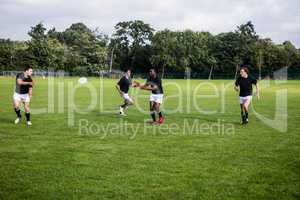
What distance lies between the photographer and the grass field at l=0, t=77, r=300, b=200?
24.0 ft

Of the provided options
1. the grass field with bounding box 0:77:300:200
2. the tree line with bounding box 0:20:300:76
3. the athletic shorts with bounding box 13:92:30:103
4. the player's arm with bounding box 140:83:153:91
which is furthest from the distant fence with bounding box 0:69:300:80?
the grass field with bounding box 0:77:300:200

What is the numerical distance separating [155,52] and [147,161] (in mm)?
96532

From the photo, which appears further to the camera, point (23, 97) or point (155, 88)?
point (155, 88)

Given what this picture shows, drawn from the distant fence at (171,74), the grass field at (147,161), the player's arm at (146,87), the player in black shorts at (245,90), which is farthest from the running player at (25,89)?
the distant fence at (171,74)

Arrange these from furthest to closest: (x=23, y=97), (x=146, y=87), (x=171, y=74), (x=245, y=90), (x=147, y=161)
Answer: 1. (x=171, y=74)
2. (x=245, y=90)
3. (x=146, y=87)
4. (x=23, y=97)
5. (x=147, y=161)

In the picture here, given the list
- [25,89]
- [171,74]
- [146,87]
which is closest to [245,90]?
[146,87]

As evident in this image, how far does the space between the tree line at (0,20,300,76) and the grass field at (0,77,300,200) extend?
274 feet

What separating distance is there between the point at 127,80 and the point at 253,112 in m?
6.54

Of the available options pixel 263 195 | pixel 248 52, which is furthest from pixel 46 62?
pixel 263 195

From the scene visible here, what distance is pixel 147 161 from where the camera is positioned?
9445 millimetres

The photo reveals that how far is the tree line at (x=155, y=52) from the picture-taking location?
96188mm

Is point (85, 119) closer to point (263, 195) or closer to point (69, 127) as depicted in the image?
point (69, 127)

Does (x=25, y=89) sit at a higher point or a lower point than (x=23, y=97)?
higher

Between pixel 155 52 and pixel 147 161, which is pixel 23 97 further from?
pixel 155 52
